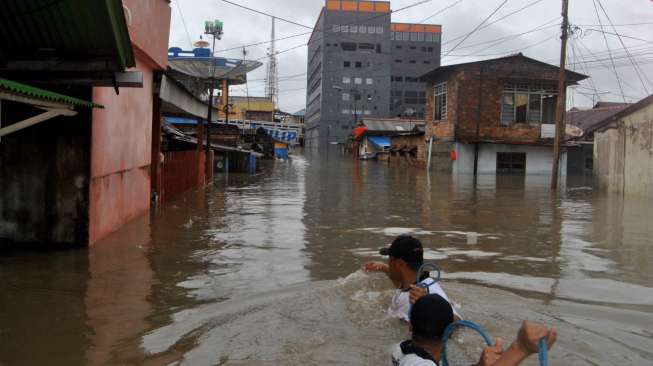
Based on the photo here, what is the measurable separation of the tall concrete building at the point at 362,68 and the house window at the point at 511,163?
215ft

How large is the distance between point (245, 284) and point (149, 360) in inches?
100

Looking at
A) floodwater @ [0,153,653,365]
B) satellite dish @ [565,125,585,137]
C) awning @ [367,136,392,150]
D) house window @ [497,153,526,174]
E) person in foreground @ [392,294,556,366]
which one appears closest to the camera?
person in foreground @ [392,294,556,366]

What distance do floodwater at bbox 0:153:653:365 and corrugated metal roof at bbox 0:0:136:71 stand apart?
2693 millimetres

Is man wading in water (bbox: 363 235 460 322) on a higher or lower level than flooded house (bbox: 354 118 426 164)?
lower

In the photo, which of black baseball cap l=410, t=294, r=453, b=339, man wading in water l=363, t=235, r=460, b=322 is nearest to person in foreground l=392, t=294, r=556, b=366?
black baseball cap l=410, t=294, r=453, b=339

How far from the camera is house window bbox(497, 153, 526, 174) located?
34.2 meters

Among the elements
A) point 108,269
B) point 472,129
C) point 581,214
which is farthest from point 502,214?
point 472,129

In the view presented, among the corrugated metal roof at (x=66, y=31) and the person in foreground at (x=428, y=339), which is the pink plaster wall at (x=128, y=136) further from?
the person in foreground at (x=428, y=339)

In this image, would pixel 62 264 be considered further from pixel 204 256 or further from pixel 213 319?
pixel 213 319

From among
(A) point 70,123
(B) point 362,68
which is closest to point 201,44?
(A) point 70,123

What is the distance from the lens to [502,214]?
14547mm

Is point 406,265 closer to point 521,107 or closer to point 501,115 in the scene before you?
point 501,115

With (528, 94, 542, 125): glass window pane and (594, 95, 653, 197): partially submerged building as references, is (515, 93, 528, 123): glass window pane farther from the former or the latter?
(594, 95, 653, 197): partially submerged building

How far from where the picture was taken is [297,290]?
685 centimetres
